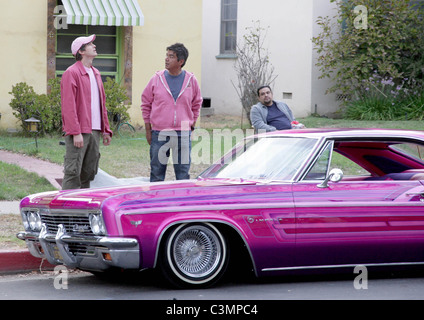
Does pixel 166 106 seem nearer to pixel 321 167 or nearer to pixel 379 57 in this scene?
pixel 321 167

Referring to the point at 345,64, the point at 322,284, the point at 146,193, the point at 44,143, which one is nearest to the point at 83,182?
the point at 146,193

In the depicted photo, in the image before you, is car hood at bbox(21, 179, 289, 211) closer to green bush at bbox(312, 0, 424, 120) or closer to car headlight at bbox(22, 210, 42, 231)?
car headlight at bbox(22, 210, 42, 231)

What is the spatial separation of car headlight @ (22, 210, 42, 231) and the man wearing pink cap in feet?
4.85

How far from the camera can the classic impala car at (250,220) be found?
20.3 feet

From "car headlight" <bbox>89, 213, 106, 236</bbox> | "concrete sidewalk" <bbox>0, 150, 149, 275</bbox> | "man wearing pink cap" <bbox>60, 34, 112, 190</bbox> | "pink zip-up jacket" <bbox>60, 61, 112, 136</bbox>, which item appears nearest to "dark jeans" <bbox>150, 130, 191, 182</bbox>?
"concrete sidewalk" <bbox>0, 150, 149, 275</bbox>

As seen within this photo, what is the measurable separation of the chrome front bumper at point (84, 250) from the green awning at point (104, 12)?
10973 millimetres

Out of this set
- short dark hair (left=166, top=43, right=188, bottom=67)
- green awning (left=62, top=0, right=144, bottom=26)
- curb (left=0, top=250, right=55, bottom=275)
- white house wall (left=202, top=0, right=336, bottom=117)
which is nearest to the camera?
curb (left=0, top=250, right=55, bottom=275)

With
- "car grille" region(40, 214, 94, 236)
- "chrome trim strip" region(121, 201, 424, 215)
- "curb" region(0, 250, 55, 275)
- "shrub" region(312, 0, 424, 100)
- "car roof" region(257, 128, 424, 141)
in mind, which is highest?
"shrub" region(312, 0, 424, 100)

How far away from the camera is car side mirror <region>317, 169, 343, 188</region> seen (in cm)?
662

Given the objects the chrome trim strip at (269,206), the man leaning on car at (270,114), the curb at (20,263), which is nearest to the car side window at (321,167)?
the chrome trim strip at (269,206)

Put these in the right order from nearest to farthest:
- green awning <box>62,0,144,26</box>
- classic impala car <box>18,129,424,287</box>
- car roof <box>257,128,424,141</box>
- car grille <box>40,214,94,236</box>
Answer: classic impala car <box>18,129,424,287</box>, car grille <box>40,214,94,236</box>, car roof <box>257,128,424,141</box>, green awning <box>62,0,144,26</box>

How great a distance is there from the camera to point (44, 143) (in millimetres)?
15570

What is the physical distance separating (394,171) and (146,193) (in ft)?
8.43
